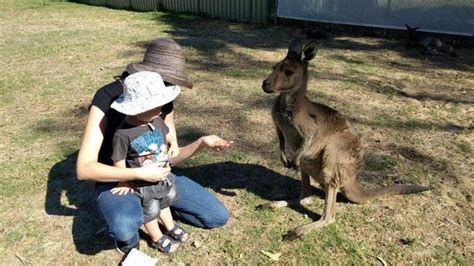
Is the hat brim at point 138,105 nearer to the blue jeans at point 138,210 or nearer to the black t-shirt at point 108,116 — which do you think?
the black t-shirt at point 108,116

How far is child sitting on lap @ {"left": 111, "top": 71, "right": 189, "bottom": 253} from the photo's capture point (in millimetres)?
2238

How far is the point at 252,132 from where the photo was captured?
4.14 m

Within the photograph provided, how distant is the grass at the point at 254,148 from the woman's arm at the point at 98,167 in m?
0.55

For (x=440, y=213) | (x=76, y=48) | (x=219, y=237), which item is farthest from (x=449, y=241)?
(x=76, y=48)

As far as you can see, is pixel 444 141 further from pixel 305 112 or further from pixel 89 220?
pixel 89 220

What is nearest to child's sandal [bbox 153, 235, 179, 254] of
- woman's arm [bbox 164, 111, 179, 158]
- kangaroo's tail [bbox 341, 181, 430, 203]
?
woman's arm [bbox 164, 111, 179, 158]

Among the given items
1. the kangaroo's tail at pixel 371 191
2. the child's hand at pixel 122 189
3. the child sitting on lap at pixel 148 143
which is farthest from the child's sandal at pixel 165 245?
the kangaroo's tail at pixel 371 191

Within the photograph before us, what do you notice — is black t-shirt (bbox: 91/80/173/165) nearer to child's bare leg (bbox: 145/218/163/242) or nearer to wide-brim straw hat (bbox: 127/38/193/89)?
wide-brim straw hat (bbox: 127/38/193/89)

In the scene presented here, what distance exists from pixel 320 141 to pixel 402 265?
803 millimetres

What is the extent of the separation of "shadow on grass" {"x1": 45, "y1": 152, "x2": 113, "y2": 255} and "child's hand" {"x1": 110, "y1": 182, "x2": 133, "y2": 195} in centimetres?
41

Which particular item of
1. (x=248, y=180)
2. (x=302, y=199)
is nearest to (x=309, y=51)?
(x=302, y=199)

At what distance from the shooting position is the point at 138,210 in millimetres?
2445

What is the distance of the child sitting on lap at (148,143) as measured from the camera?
7.34 ft

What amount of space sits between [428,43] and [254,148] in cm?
418
